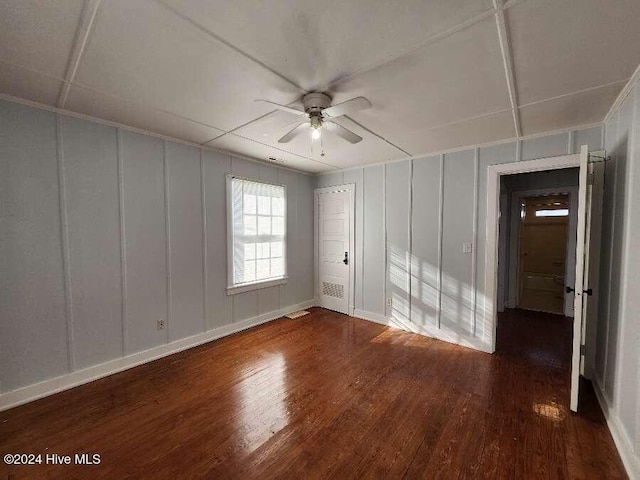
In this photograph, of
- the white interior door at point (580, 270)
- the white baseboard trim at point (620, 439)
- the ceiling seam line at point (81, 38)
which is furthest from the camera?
the white interior door at point (580, 270)

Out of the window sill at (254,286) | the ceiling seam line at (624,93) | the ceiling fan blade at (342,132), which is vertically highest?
the ceiling seam line at (624,93)

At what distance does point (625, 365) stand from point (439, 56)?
229 cm

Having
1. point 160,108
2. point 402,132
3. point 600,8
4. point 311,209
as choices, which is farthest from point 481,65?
point 311,209

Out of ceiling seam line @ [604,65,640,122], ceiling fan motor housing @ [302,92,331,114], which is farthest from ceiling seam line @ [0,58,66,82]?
ceiling seam line @ [604,65,640,122]

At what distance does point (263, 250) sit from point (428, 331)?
8.49 feet

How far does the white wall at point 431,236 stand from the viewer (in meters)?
3.07

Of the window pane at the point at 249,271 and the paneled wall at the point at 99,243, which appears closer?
the paneled wall at the point at 99,243

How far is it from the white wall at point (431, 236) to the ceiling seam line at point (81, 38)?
330 centimetres

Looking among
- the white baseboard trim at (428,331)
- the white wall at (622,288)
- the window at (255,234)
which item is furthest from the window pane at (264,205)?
the white wall at (622,288)

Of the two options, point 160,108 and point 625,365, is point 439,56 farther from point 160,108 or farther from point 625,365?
point 625,365

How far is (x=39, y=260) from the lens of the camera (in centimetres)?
218

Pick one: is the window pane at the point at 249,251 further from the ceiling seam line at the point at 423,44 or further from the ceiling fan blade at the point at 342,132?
the ceiling seam line at the point at 423,44

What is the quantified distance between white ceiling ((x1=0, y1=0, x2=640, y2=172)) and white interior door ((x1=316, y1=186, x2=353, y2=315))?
6.52 ft

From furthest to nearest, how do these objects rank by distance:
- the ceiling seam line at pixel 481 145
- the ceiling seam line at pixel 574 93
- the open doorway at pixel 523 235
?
the open doorway at pixel 523 235 < the ceiling seam line at pixel 481 145 < the ceiling seam line at pixel 574 93
